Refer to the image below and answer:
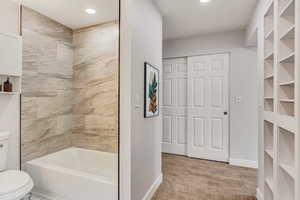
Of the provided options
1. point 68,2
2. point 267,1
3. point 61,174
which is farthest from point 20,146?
point 267,1

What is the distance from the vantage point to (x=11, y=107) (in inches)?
76.2

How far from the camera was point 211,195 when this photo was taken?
2.08m

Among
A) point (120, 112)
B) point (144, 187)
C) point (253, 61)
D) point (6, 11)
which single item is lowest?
point (144, 187)

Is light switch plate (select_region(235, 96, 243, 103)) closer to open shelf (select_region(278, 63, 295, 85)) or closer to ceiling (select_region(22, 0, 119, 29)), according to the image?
open shelf (select_region(278, 63, 295, 85))

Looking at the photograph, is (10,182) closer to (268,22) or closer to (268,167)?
(268,167)

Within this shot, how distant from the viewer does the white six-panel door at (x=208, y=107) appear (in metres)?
3.24

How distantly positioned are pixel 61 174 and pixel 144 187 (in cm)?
94

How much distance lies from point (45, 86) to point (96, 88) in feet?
2.25

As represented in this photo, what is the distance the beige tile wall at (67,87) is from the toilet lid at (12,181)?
1.63 ft

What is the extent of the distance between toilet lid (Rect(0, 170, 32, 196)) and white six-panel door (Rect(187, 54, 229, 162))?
2.82 meters

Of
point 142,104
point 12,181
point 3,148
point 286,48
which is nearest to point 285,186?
point 286,48

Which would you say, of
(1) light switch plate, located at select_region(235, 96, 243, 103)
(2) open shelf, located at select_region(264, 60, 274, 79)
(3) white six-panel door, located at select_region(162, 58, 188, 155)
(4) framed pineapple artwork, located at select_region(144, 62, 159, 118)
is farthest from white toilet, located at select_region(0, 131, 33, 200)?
(1) light switch plate, located at select_region(235, 96, 243, 103)

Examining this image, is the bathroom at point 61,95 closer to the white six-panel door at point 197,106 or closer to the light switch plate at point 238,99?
the white six-panel door at point 197,106

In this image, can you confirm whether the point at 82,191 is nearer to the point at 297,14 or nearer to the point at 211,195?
the point at 211,195
